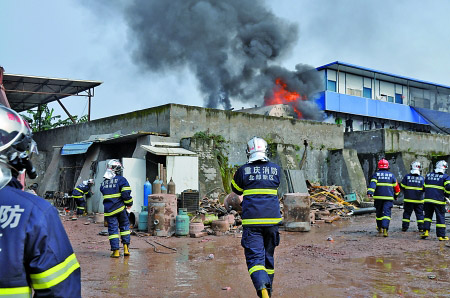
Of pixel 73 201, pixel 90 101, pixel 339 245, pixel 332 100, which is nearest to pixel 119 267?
pixel 339 245

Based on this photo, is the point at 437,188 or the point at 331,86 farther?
the point at 331,86

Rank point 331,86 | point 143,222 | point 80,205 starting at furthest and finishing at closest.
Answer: point 331,86 < point 80,205 < point 143,222

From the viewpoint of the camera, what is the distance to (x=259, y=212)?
17.7 ft

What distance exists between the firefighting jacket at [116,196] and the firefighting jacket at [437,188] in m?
6.98

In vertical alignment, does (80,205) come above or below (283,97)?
below

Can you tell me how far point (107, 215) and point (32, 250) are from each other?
6.88 metres

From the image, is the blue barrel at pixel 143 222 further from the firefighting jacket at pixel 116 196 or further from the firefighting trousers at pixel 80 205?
the firefighting trousers at pixel 80 205

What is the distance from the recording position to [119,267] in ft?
24.7

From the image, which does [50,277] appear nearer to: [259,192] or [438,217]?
[259,192]

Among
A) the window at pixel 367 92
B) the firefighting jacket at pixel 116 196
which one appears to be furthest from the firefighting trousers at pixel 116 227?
the window at pixel 367 92

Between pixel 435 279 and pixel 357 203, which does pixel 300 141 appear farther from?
pixel 435 279

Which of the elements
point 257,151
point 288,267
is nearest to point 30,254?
point 257,151

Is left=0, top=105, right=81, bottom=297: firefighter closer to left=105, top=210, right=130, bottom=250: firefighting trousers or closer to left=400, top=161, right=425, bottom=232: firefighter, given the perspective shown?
left=105, top=210, right=130, bottom=250: firefighting trousers

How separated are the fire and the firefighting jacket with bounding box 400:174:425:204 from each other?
65.6ft
